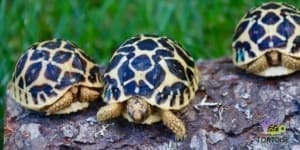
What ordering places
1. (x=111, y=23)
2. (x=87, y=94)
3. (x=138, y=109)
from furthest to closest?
1. (x=111, y=23)
2. (x=87, y=94)
3. (x=138, y=109)

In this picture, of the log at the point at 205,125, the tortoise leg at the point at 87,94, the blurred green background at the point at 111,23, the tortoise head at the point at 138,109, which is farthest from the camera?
the blurred green background at the point at 111,23

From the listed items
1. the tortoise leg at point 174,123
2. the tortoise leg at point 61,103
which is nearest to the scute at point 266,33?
the tortoise leg at point 174,123

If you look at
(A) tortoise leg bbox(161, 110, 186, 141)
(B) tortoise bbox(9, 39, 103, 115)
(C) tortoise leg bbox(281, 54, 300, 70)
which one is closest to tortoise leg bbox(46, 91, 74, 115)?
(B) tortoise bbox(9, 39, 103, 115)

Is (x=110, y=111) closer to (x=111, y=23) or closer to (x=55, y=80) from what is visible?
(x=55, y=80)

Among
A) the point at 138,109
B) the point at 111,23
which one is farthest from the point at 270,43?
the point at 111,23

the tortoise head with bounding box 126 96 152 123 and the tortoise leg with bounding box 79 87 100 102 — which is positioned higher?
the tortoise leg with bounding box 79 87 100 102

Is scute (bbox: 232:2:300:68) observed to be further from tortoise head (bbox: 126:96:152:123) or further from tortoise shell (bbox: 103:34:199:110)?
tortoise head (bbox: 126:96:152:123)

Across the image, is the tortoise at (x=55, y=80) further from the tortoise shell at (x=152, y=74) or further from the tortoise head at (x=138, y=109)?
the tortoise head at (x=138, y=109)

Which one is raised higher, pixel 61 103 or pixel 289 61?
pixel 289 61
